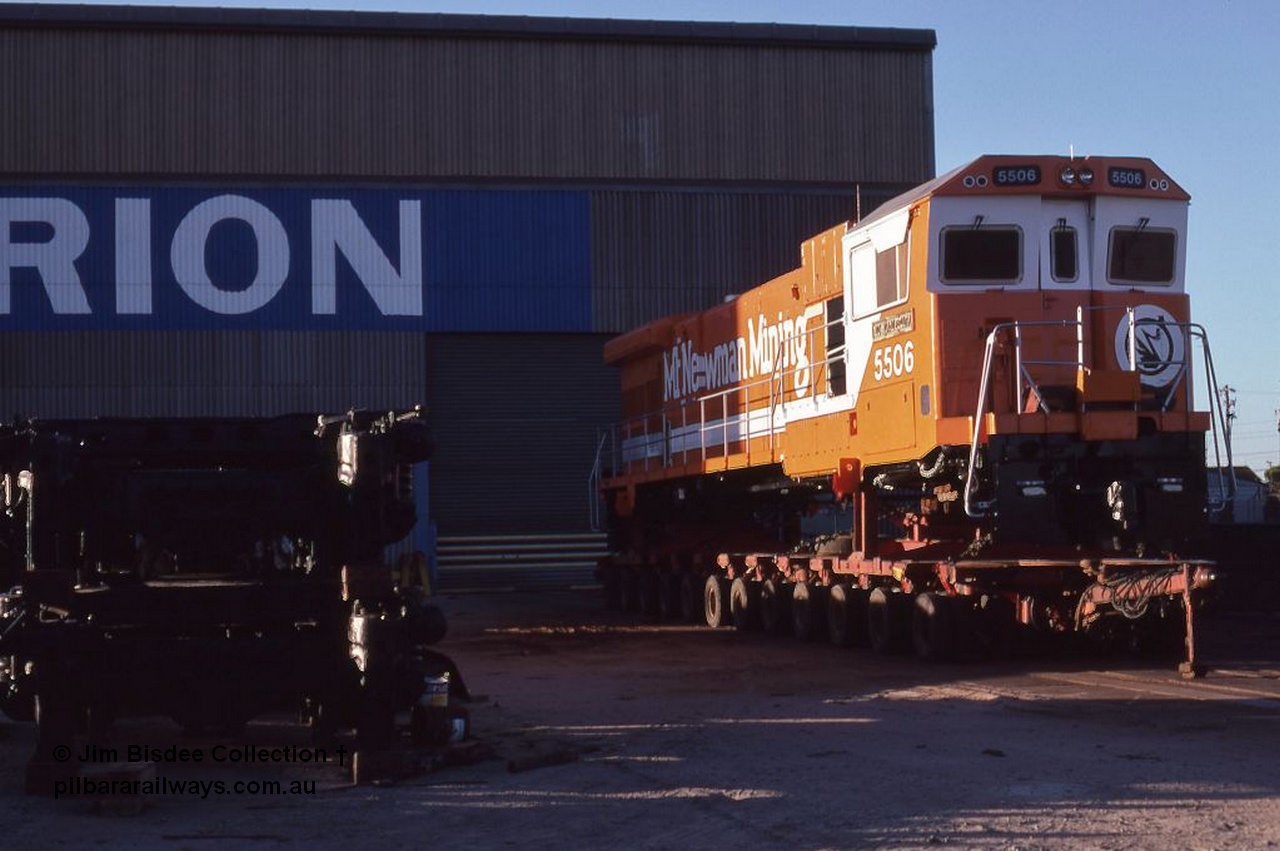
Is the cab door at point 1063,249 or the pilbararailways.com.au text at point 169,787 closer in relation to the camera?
the pilbararailways.com.au text at point 169,787

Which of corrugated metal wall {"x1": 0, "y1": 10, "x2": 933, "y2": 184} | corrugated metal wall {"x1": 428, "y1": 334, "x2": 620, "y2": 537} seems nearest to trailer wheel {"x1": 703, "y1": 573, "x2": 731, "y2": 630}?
corrugated metal wall {"x1": 428, "y1": 334, "x2": 620, "y2": 537}

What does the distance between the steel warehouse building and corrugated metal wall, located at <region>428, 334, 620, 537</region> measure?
50mm

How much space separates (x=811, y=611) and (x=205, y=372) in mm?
18676

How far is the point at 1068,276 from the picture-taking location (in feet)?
54.3

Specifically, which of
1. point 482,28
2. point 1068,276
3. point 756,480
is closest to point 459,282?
point 482,28

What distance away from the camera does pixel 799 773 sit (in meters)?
9.66

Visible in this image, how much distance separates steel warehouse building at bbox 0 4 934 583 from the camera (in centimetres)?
3416

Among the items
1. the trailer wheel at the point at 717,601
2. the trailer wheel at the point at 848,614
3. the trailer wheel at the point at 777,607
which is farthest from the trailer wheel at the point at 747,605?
the trailer wheel at the point at 848,614

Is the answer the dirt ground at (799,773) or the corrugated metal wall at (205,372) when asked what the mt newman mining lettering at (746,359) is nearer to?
the dirt ground at (799,773)

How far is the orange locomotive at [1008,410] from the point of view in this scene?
15.4m

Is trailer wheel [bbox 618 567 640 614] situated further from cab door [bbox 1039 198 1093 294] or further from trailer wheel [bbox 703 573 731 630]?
cab door [bbox 1039 198 1093 294]

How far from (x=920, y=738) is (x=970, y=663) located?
5661mm

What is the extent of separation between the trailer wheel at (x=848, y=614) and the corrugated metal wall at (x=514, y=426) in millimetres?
17264

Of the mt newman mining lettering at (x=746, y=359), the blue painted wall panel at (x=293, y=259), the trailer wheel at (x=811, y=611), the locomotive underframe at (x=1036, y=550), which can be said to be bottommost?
the trailer wheel at (x=811, y=611)
